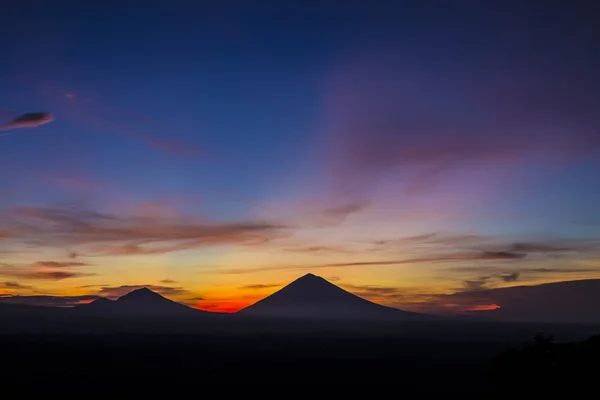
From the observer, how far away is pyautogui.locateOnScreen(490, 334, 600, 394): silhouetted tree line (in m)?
25.0

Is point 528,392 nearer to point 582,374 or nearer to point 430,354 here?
point 582,374

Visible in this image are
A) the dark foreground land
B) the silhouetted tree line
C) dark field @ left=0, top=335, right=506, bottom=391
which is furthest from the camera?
dark field @ left=0, top=335, right=506, bottom=391

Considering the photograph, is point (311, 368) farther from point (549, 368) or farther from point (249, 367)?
point (549, 368)

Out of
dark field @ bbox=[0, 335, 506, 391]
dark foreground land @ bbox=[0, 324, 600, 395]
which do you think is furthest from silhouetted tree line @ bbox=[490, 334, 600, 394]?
dark field @ bbox=[0, 335, 506, 391]

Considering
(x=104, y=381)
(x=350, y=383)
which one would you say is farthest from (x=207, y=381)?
(x=350, y=383)

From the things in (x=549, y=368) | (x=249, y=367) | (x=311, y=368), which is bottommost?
(x=311, y=368)

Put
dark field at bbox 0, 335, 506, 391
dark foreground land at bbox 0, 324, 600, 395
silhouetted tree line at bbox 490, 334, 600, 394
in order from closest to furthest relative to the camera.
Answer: silhouetted tree line at bbox 490, 334, 600, 394
dark foreground land at bbox 0, 324, 600, 395
dark field at bbox 0, 335, 506, 391

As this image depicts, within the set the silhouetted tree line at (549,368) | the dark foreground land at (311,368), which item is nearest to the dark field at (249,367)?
the dark foreground land at (311,368)

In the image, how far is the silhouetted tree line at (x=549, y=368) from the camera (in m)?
25.0

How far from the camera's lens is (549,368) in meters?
26.4

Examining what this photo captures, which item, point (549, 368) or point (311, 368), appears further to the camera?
point (311, 368)

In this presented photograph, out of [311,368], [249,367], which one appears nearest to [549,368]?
[311,368]

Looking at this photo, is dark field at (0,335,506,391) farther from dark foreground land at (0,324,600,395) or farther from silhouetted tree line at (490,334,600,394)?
silhouetted tree line at (490,334,600,394)

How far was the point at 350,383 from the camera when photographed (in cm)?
6181
